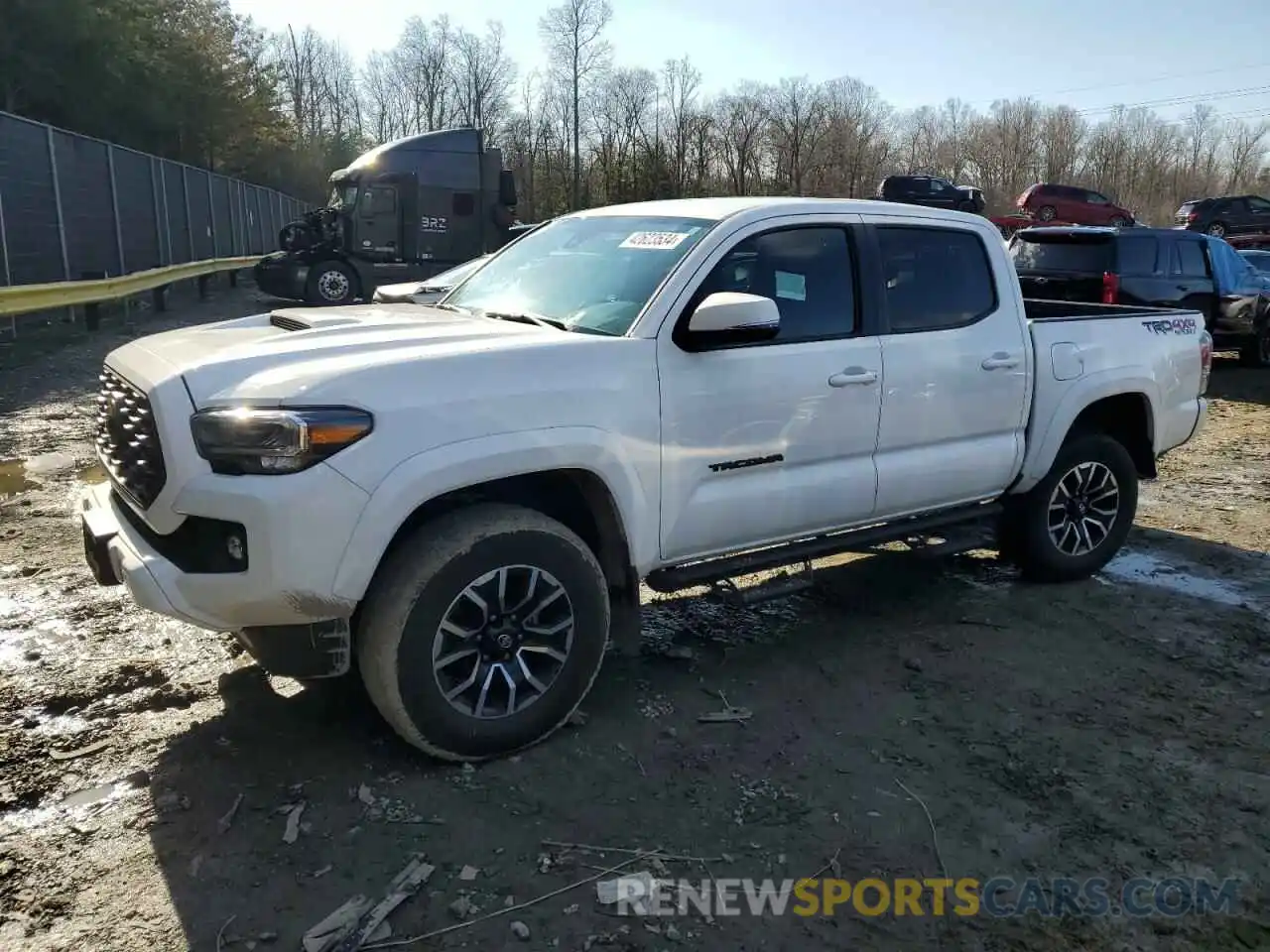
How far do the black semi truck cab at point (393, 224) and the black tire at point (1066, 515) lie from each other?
15966mm

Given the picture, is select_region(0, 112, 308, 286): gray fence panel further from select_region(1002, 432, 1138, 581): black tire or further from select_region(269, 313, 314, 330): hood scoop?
select_region(1002, 432, 1138, 581): black tire

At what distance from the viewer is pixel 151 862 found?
2811 millimetres

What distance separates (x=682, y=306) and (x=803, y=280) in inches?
28.8

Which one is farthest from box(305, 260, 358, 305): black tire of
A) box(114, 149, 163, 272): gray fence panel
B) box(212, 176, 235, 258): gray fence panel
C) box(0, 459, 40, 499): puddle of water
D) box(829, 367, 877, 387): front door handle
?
box(829, 367, 877, 387): front door handle

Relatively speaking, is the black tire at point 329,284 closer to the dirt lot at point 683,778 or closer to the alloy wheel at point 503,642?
the dirt lot at point 683,778

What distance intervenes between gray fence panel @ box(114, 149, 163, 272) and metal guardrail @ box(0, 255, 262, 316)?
2.67ft

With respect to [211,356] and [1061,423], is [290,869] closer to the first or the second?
[211,356]

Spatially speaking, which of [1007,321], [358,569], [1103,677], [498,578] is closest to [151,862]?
[358,569]

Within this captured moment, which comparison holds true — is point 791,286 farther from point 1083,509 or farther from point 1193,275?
point 1193,275

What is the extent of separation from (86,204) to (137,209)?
2.72 metres

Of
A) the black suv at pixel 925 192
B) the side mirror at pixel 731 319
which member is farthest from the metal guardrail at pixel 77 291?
the black suv at pixel 925 192

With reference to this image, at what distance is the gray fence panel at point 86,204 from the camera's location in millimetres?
14516

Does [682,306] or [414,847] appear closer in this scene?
[414,847]

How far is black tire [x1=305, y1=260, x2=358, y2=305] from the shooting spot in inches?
749
